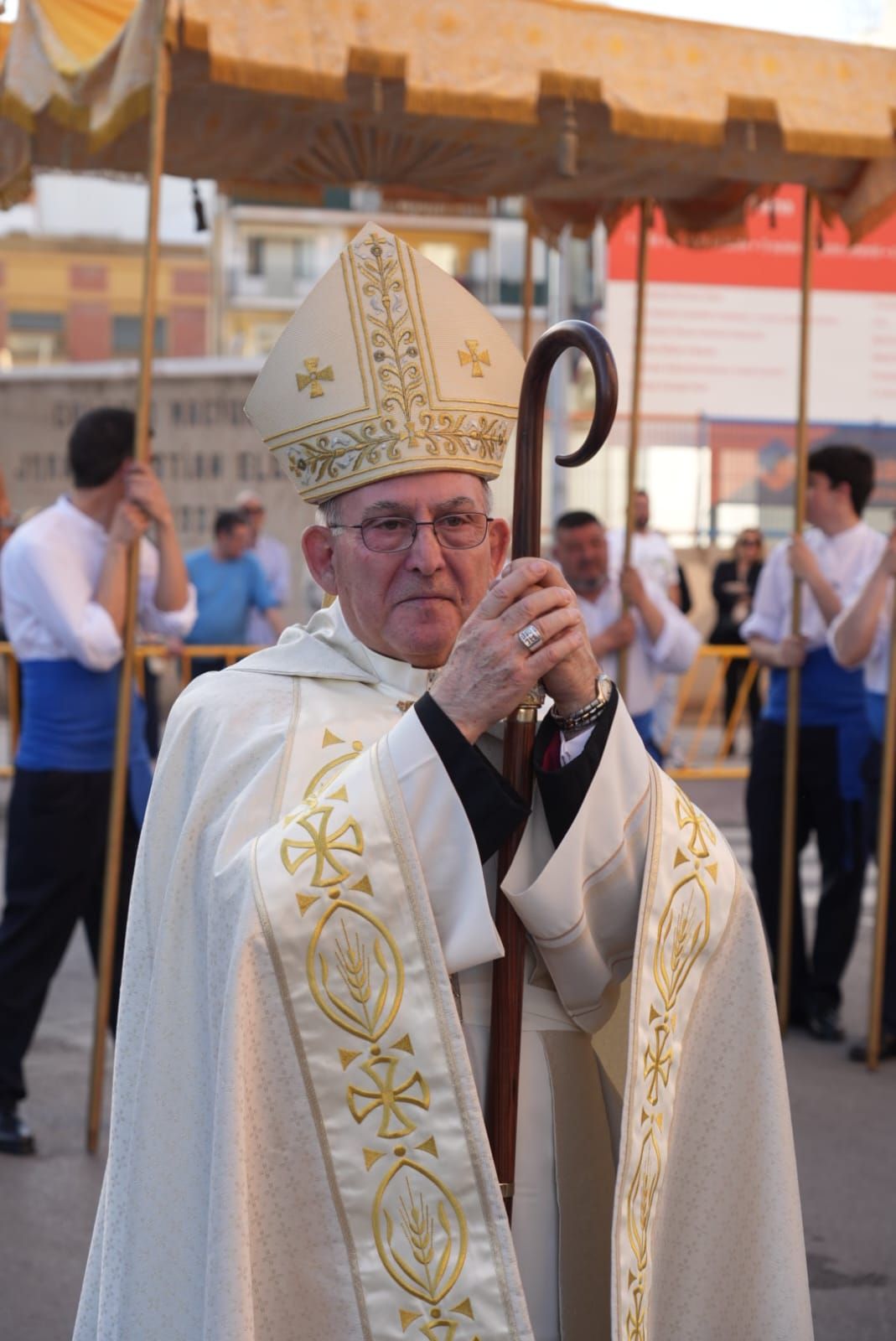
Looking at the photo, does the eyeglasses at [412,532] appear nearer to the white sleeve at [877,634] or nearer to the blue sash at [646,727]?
the white sleeve at [877,634]

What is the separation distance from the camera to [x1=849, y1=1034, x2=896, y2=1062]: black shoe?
566 cm

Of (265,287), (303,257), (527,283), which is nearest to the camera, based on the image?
(527,283)

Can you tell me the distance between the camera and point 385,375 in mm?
2289

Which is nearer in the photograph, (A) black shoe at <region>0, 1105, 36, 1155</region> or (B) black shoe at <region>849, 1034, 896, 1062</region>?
(A) black shoe at <region>0, 1105, 36, 1155</region>

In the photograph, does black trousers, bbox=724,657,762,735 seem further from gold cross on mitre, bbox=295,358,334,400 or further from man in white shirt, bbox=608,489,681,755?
gold cross on mitre, bbox=295,358,334,400

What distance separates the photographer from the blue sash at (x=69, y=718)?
4750mm

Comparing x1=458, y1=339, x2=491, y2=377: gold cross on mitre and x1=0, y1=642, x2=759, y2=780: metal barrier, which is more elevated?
x1=458, y1=339, x2=491, y2=377: gold cross on mitre

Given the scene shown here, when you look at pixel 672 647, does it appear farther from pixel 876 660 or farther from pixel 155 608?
pixel 155 608

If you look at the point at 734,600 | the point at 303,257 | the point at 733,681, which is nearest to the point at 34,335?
the point at 303,257

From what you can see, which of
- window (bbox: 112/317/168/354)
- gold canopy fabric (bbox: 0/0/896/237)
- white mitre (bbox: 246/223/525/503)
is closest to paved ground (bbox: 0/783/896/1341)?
white mitre (bbox: 246/223/525/503)

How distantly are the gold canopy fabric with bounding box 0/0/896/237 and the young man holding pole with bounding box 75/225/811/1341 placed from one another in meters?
2.22

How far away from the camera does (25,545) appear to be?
15.5 ft

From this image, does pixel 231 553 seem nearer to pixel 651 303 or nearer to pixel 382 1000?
pixel 651 303

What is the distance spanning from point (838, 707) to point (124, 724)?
2.62 m
